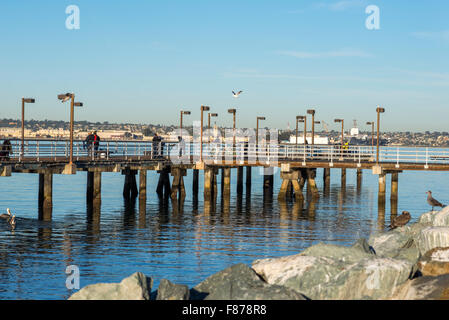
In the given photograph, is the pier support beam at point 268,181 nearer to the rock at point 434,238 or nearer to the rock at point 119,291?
the rock at point 434,238

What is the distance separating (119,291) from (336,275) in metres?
4.71

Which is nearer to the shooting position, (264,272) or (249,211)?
(264,272)

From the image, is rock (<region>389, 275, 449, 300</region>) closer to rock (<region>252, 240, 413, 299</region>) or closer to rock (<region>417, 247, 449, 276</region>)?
rock (<region>252, 240, 413, 299</region>)

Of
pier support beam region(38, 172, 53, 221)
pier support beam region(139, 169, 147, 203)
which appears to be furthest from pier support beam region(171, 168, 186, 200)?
pier support beam region(38, 172, 53, 221)

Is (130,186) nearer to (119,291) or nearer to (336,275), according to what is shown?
(336,275)

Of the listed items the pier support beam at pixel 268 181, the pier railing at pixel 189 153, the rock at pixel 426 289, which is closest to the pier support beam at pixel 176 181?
the pier railing at pixel 189 153

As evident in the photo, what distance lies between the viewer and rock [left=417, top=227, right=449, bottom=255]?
57.1 ft

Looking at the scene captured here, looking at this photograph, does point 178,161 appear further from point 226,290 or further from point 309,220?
point 226,290

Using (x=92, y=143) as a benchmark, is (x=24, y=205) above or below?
below

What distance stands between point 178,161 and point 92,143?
22.5ft

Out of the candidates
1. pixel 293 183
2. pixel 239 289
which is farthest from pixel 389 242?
pixel 293 183

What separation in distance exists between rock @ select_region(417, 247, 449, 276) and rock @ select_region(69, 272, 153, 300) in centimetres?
651

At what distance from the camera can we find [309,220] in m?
31.9

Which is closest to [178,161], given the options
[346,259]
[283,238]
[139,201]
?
[139,201]
